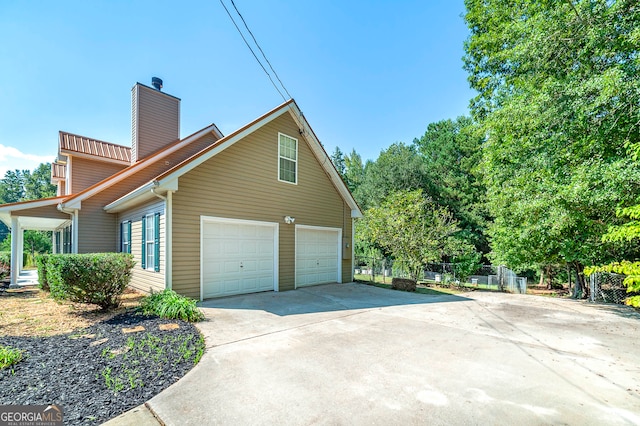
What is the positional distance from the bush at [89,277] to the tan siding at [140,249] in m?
0.82

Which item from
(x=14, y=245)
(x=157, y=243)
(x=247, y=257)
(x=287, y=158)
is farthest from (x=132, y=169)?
(x=247, y=257)

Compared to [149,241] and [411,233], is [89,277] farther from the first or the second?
[411,233]

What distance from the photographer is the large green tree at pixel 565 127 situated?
20.8ft

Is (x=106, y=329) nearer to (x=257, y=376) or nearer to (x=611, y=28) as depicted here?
(x=257, y=376)

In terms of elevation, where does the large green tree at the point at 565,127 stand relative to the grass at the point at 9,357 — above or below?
above

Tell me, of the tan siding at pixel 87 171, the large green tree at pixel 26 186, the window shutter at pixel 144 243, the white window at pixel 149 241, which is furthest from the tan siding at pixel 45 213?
the large green tree at pixel 26 186

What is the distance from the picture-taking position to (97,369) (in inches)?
133

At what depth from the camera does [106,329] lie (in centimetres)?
492

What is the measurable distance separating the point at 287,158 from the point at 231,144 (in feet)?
7.10

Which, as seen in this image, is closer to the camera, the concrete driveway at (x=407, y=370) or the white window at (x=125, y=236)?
the concrete driveway at (x=407, y=370)

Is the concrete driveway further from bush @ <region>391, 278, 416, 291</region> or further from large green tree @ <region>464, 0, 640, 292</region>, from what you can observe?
bush @ <region>391, 278, 416, 291</region>

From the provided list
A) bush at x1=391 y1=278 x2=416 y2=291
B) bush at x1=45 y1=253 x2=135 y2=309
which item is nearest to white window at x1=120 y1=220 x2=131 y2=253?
bush at x1=45 y1=253 x2=135 y2=309

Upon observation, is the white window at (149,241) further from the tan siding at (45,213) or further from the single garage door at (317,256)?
the tan siding at (45,213)

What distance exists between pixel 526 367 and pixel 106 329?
6480mm
